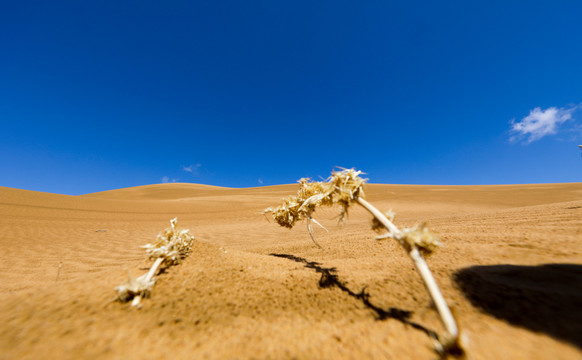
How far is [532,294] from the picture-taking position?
→ 1.56 m

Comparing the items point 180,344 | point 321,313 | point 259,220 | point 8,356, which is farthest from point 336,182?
point 259,220

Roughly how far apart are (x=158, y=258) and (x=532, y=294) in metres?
3.09

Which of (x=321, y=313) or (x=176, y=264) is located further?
(x=176, y=264)

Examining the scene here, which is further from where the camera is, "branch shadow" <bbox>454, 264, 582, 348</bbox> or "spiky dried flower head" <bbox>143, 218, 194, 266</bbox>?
"spiky dried flower head" <bbox>143, 218, 194, 266</bbox>

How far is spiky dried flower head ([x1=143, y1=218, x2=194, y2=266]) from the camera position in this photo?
1978 mm

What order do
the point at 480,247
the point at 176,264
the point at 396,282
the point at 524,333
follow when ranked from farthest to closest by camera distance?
the point at 480,247
the point at 176,264
the point at 396,282
the point at 524,333

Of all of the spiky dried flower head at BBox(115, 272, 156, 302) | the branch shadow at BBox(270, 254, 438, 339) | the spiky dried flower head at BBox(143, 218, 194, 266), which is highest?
the spiky dried flower head at BBox(143, 218, 194, 266)

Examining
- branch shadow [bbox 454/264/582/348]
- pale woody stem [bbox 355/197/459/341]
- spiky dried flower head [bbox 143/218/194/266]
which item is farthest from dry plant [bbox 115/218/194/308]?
branch shadow [bbox 454/264/582/348]

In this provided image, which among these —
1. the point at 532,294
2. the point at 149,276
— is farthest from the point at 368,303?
the point at 149,276

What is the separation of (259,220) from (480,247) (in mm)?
12218

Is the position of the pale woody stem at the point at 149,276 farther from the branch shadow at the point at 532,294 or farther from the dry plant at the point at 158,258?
the branch shadow at the point at 532,294

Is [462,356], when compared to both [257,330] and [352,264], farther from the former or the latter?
[352,264]

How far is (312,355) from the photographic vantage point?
1.23 m

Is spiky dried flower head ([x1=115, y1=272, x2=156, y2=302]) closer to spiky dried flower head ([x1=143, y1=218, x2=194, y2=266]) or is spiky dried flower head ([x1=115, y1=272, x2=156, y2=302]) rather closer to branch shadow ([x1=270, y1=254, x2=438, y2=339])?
spiky dried flower head ([x1=143, y1=218, x2=194, y2=266])
